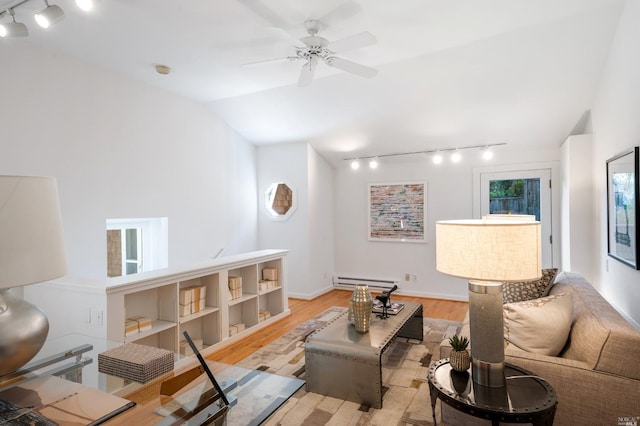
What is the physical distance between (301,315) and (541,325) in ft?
10.6

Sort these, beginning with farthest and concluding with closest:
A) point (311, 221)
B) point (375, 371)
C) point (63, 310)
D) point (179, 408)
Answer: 1. point (311, 221)
2. point (63, 310)
3. point (375, 371)
4. point (179, 408)

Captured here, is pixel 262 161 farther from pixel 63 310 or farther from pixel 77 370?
pixel 77 370

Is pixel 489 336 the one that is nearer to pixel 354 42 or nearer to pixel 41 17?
pixel 354 42

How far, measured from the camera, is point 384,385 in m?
2.79

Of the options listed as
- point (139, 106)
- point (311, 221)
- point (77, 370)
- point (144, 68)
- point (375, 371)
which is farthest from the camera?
point (311, 221)

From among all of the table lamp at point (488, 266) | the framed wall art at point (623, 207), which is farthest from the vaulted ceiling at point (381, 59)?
the table lamp at point (488, 266)

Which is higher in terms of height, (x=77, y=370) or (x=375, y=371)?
(x=77, y=370)

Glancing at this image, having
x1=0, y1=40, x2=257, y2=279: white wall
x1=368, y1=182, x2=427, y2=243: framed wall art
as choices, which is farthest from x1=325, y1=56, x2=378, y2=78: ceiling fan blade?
x1=368, y1=182, x2=427, y2=243: framed wall art

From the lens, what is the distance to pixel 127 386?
4.88 ft

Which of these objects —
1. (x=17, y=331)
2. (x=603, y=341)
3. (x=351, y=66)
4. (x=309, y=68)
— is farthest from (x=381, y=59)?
(x=17, y=331)

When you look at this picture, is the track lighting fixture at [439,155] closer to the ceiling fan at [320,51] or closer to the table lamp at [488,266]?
the ceiling fan at [320,51]

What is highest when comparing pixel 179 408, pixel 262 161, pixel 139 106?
pixel 139 106

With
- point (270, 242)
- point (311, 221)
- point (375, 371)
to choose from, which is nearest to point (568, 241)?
point (375, 371)

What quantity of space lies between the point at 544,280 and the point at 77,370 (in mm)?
3093
